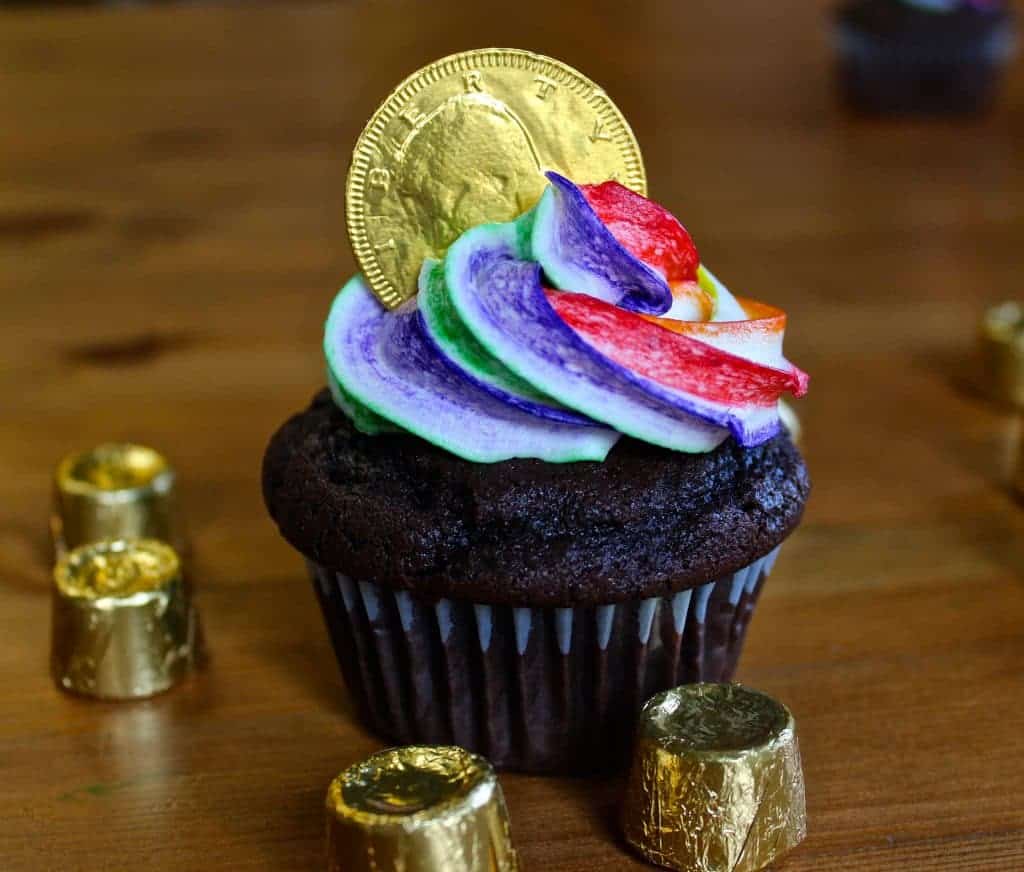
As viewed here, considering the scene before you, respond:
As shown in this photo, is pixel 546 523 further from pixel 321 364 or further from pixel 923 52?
pixel 923 52

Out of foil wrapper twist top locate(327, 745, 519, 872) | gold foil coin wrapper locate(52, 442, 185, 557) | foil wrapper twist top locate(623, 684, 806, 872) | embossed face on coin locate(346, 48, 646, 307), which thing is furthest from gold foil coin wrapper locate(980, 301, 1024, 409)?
foil wrapper twist top locate(327, 745, 519, 872)

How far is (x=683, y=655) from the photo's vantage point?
163 cm

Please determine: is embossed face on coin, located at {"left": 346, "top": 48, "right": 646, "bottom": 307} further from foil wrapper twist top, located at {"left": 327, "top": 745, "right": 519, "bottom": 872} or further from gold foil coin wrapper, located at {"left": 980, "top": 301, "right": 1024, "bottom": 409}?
gold foil coin wrapper, located at {"left": 980, "top": 301, "right": 1024, "bottom": 409}

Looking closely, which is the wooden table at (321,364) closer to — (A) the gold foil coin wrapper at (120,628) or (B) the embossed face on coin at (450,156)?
(A) the gold foil coin wrapper at (120,628)

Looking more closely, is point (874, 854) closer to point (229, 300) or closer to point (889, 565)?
point (889, 565)

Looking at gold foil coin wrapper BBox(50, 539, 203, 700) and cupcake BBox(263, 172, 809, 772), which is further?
gold foil coin wrapper BBox(50, 539, 203, 700)

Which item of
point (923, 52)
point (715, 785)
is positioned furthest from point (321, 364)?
point (923, 52)

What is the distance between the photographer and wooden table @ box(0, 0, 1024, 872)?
5.23ft

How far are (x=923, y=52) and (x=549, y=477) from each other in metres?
2.79

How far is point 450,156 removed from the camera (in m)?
1.63

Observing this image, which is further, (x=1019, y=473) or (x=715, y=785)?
(x=1019, y=473)

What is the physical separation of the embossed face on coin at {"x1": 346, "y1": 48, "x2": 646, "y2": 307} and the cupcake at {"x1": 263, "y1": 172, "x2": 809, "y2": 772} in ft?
0.21

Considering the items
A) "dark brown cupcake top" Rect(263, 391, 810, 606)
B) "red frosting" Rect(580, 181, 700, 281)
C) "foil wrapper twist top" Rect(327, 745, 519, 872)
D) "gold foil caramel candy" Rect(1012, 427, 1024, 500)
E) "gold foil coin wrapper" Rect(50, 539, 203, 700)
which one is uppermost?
"red frosting" Rect(580, 181, 700, 281)

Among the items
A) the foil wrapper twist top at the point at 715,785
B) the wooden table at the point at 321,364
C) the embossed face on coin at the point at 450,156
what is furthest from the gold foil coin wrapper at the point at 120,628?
the foil wrapper twist top at the point at 715,785
